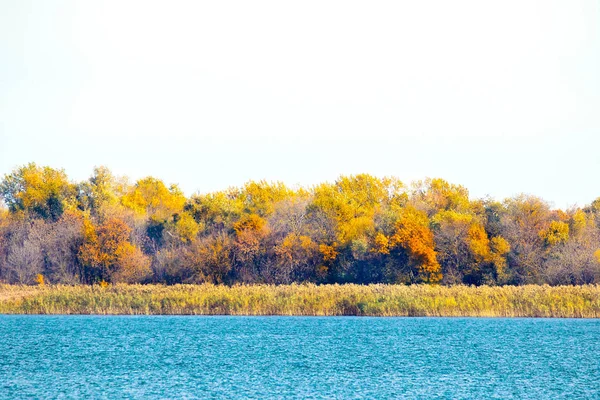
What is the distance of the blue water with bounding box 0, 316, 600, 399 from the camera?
25.3 m

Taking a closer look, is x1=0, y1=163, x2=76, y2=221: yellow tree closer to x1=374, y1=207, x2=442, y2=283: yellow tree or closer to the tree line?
the tree line

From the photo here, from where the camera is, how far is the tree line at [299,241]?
59816mm

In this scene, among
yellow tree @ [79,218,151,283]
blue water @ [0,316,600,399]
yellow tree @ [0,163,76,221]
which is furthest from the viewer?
yellow tree @ [0,163,76,221]

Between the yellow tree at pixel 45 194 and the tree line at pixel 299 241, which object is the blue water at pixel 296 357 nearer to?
the tree line at pixel 299 241

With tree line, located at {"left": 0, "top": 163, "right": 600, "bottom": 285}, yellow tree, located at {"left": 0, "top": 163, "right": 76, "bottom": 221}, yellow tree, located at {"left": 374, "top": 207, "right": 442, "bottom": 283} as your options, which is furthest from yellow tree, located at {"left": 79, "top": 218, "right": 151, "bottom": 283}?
yellow tree, located at {"left": 374, "top": 207, "right": 442, "bottom": 283}

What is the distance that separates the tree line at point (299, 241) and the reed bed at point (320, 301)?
11284 mm

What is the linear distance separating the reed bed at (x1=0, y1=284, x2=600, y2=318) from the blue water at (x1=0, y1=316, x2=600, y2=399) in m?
0.74

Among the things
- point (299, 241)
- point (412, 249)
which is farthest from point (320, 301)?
point (299, 241)

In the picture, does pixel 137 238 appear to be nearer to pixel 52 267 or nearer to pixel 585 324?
pixel 52 267

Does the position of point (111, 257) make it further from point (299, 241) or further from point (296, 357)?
point (296, 357)

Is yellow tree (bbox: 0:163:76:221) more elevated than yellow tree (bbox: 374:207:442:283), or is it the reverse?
yellow tree (bbox: 0:163:76:221)

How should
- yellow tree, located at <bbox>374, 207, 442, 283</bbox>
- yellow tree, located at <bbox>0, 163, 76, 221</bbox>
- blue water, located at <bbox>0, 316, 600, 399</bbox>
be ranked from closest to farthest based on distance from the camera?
blue water, located at <bbox>0, 316, 600, 399</bbox>
yellow tree, located at <bbox>374, 207, 442, 283</bbox>
yellow tree, located at <bbox>0, 163, 76, 221</bbox>

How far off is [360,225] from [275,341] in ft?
93.2

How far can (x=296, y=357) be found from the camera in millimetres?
32625
